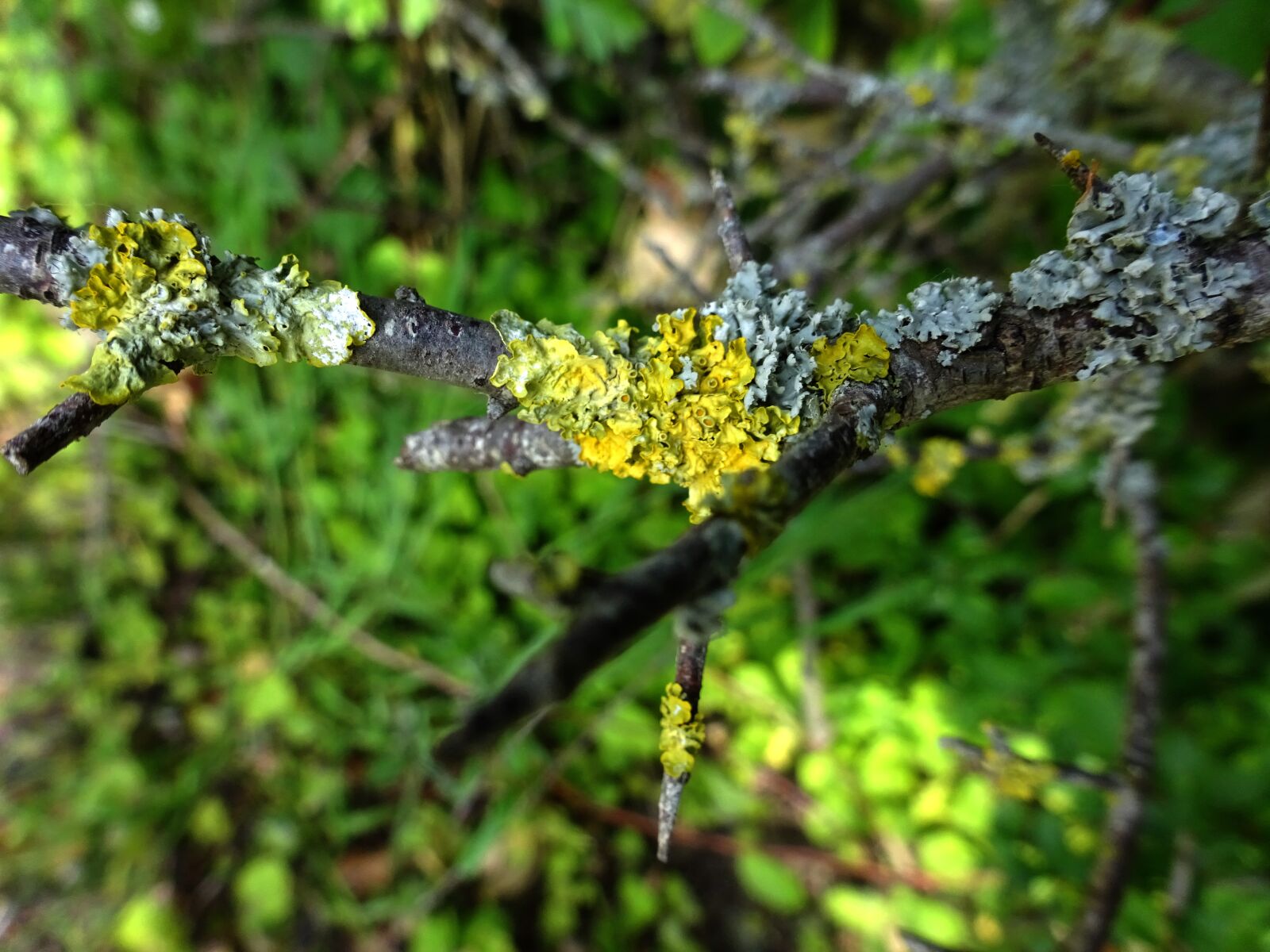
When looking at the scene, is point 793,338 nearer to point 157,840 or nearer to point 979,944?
point 979,944

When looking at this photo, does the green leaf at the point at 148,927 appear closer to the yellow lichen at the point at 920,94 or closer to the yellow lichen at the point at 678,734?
the yellow lichen at the point at 678,734

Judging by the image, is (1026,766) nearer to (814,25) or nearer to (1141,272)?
(1141,272)

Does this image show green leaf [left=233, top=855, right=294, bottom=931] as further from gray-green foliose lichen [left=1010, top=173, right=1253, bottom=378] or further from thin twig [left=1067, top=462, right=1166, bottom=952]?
gray-green foliose lichen [left=1010, top=173, right=1253, bottom=378]

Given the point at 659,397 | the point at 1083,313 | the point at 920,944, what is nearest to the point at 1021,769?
the point at 920,944

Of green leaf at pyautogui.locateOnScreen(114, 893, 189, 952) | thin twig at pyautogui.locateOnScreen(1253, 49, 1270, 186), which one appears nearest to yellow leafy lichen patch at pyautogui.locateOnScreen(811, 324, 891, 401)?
thin twig at pyautogui.locateOnScreen(1253, 49, 1270, 186)

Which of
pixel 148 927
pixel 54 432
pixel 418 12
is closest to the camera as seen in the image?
pixel 54 432

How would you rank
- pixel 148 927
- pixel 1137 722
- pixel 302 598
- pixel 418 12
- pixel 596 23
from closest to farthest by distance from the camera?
pixel 1137 722 < pixel 418 12 < pixel 596 23 < pixel 148 927 < pixel 302 598
